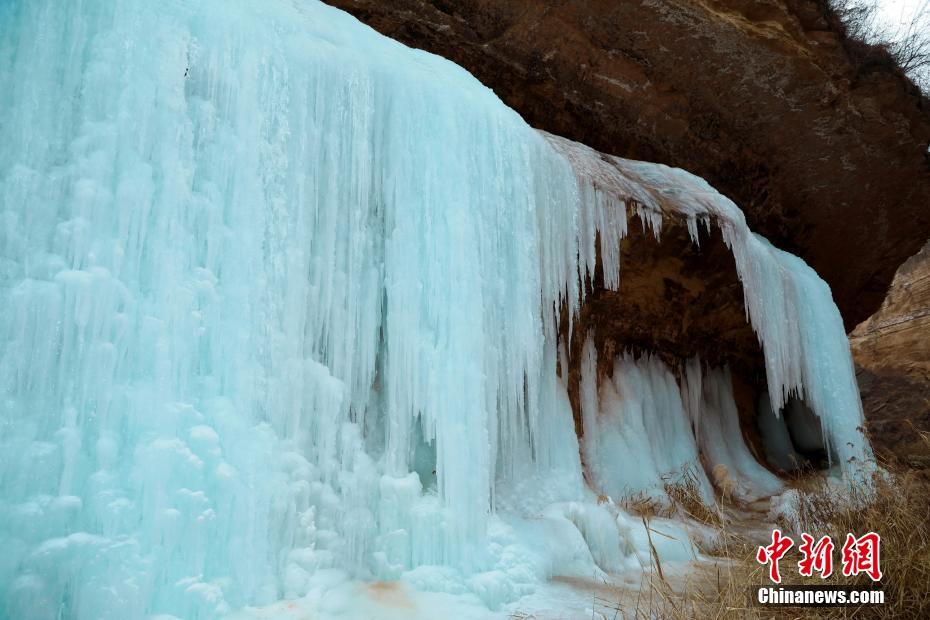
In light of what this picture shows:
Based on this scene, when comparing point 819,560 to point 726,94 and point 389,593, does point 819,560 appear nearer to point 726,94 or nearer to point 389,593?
point 389,593

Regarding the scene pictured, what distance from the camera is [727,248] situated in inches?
261

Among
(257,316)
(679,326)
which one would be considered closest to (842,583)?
(257,316)

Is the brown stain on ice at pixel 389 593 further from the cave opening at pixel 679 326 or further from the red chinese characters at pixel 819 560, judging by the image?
the cave opening at pixel 679 326

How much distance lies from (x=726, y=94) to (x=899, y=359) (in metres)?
9.04

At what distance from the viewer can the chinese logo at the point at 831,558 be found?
270 cm

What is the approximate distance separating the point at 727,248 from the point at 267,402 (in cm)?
509

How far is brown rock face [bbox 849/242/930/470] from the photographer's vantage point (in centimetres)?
1220

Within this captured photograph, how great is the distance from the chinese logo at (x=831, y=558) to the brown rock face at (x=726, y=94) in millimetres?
5136

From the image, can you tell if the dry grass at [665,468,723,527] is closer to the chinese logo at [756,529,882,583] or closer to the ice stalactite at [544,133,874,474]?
the ice stalactite at [544,133,874,474]

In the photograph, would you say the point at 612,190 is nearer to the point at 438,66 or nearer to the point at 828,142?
the point at 438,66

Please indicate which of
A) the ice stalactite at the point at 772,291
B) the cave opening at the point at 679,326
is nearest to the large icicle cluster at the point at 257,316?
the ice stalactite at the point at 772,291

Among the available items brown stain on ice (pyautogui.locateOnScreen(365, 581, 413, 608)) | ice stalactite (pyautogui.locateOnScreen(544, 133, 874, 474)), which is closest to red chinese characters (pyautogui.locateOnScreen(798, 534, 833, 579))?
brown stain on ice (pyautogui.locateOnScreen(365, 581, 413, 608))

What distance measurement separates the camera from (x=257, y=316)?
3113 mm

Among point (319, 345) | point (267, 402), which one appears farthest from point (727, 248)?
point (267, 402)
